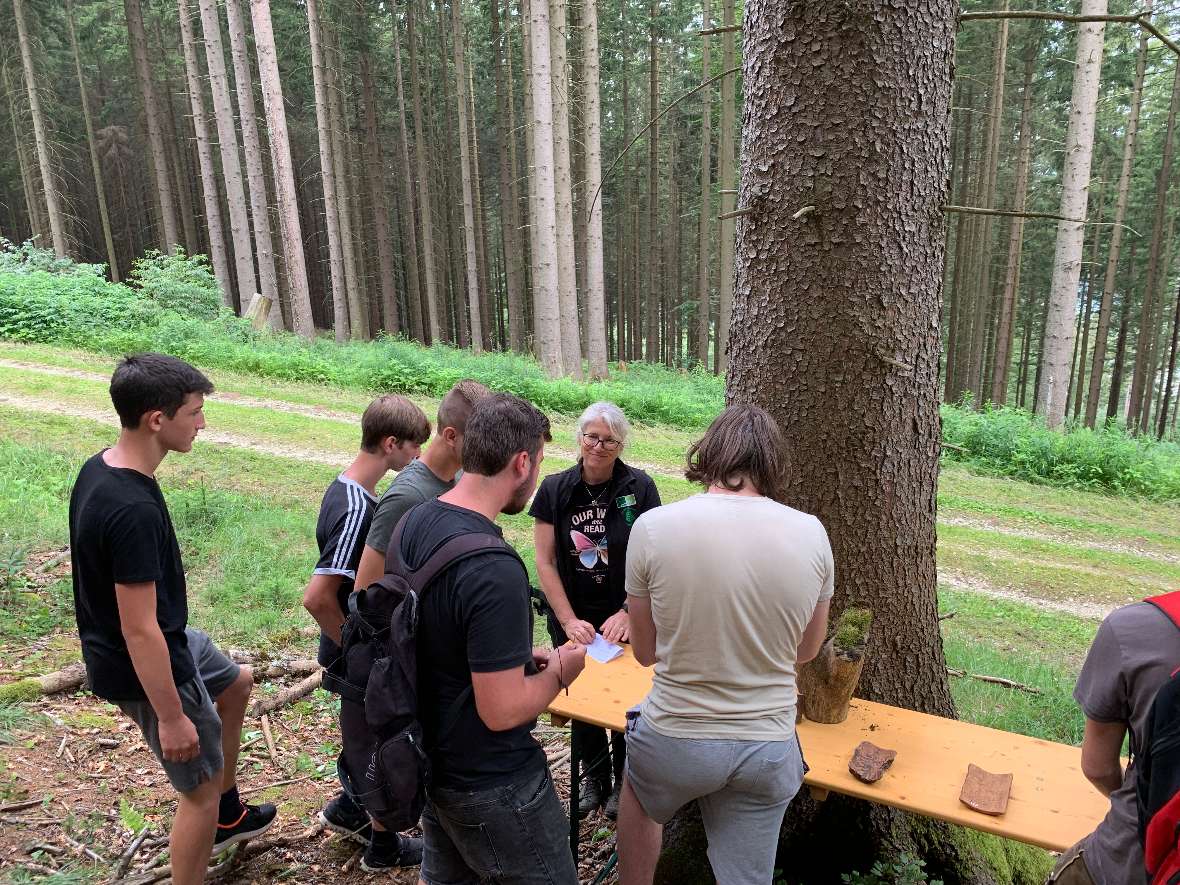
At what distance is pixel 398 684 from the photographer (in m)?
1.96

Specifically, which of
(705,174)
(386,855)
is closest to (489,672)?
(386,855)

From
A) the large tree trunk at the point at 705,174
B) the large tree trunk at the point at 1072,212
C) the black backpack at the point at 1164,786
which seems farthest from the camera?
the large tree trunk at the point at 705,174

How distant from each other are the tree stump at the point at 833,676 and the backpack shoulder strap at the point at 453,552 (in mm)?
1346

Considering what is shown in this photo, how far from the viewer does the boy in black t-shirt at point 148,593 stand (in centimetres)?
227

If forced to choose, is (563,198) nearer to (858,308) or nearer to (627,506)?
(627,506)

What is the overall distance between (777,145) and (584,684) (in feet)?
7.57

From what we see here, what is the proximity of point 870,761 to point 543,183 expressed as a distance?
43.5ft

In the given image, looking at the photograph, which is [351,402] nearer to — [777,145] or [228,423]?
[228,423]

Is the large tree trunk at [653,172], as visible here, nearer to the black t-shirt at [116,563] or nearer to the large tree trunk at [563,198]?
the large tree trunk at [563,198]

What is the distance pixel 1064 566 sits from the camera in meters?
7.82

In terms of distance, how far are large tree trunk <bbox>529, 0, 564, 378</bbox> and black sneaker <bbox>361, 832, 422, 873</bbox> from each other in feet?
40.9

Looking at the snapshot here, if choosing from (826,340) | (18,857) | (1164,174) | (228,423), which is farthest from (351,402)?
(1164,174)

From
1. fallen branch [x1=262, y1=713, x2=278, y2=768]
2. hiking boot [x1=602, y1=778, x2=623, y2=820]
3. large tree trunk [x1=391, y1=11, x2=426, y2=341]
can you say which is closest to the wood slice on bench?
hiking boot [x1=602, y1=778, x2=623, y2=820]

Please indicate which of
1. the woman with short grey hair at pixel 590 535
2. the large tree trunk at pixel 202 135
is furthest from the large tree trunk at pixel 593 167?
the woman with short grey hair at pixel 590 535
